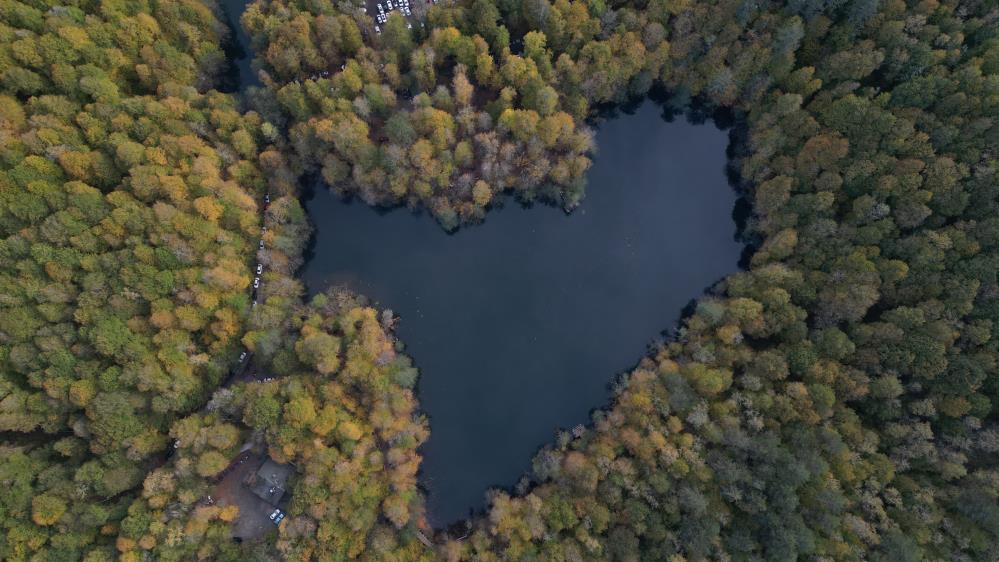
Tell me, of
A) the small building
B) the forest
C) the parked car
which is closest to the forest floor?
the parked car

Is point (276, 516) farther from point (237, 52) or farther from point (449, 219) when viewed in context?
point (237, 52)

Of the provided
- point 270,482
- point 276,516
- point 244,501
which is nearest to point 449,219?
point 270,482

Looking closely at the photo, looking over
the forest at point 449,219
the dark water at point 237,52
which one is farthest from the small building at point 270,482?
the dark water at point 237,52

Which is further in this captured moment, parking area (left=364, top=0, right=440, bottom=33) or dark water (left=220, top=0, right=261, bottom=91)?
dark water (left=220, top=0, right=261, bottom=91)

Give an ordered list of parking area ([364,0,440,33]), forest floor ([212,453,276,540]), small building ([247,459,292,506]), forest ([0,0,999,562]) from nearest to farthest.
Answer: forest ([0,0,999,562]) → forest floor ([212,453,276,540]) → small building ([247,459,292,506]) → parking area ([364,0,440,33])

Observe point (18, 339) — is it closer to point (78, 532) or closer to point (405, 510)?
point (78, 532)

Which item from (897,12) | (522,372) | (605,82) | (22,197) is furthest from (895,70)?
(22,197)

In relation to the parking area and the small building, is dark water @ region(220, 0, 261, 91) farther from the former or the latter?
the small building

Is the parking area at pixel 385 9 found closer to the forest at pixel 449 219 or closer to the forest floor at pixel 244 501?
the forest at pixel 449 219
